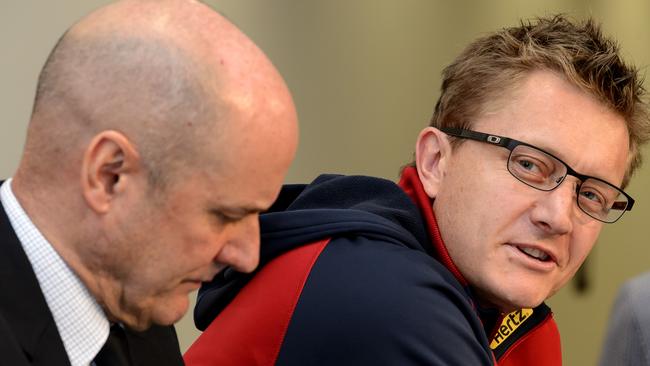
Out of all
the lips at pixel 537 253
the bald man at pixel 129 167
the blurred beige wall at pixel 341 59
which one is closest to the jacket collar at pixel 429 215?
the lips at pixel 537 253

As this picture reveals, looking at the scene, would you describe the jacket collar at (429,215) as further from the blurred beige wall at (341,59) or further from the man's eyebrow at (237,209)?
the blurred beige wall at (341,59)

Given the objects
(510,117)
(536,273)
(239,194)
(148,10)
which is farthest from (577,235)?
(148,10)

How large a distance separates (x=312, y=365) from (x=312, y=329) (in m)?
0.05

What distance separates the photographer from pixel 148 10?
0.96m

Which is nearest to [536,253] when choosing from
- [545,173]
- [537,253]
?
[537,253]

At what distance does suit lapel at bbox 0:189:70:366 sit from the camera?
0.90 meters

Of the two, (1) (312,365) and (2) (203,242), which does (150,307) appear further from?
(1) (312,365)

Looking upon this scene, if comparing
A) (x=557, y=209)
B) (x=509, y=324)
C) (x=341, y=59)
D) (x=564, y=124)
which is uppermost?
(x=564, y=124)

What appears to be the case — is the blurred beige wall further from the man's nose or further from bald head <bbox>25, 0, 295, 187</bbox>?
bald head <bbox>25, 0, 295, 187</bbox>

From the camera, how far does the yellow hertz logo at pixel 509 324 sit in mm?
1525

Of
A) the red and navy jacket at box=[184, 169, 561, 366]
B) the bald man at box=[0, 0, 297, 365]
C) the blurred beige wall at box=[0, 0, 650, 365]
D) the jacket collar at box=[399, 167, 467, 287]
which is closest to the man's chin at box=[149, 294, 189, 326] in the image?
the bald man at box=[0, 0, 297, 365]

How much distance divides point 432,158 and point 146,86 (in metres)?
0.72

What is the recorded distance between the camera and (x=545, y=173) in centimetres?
141

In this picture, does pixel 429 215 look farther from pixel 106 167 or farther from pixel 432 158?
pixel 106 167
